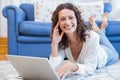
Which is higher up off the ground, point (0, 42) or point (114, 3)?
point (114, 3)

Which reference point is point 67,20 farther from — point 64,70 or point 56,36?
point 64,70

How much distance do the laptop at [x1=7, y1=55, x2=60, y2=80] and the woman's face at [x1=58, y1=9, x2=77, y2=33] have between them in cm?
38

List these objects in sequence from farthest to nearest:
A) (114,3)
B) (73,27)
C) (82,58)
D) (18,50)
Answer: (114,3) → (18,50) → (82,58) → (73,27)

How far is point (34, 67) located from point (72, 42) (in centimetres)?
53

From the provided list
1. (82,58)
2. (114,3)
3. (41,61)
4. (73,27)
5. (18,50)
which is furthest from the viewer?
(114,3)

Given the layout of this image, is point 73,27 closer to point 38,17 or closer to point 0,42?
point 38,17

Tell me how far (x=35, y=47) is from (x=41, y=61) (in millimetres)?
1542

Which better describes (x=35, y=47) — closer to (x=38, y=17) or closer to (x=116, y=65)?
(x=38, y=17)

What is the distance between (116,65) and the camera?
2.17m

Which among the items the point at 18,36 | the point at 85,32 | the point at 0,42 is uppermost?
the point at 85,32

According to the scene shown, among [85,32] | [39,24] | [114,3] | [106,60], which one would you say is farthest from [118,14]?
[85,32]

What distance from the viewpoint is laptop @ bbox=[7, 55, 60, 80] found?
4.19 ft

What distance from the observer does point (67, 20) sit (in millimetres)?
1610

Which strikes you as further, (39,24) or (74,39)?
(39,24)
